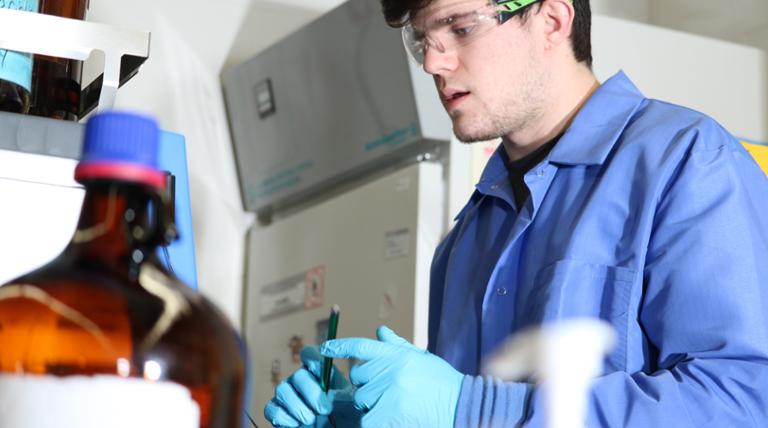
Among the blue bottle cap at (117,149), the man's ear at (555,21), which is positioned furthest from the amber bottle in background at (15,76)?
the man's ear at (555,21)

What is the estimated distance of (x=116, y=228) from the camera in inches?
14.8

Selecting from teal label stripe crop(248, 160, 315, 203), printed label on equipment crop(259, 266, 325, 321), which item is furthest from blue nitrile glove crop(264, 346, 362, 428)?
teal label stripe crop(248, 160, 315, 203)

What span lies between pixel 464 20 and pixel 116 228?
1.12 meters

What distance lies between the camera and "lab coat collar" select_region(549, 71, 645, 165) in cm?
128

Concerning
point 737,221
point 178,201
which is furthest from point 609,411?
point 178,201

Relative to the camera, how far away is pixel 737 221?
1092mm

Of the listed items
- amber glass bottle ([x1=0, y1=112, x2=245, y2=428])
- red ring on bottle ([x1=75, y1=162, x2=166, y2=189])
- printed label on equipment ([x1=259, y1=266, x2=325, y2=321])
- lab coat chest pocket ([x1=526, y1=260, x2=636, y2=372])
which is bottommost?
amber glass bottle ([x1=0, y1=112, x2=245, y2=428])

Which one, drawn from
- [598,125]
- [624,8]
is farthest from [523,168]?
[624,8]

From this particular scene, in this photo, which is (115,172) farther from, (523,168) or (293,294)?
(293,294)

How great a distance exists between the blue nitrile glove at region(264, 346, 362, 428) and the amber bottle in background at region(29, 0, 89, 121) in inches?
13.9

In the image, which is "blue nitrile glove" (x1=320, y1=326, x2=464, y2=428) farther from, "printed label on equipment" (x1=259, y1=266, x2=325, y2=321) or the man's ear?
"printed label on equipment" (x1=259, y1=266, x2=325, y2=321)

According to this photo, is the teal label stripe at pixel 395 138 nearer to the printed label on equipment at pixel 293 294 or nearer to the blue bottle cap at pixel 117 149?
the printed label on equipment at pixel 293 294

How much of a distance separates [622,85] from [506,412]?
0.58 metres

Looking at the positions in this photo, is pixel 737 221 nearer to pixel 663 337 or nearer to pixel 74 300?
pixel 663 337
